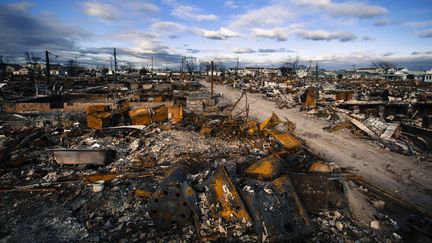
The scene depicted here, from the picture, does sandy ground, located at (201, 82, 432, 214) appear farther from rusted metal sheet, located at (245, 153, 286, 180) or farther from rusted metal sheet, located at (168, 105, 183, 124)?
rusted metal sheet, located at (168, 105, 183, 124)

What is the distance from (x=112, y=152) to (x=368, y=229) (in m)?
6.75

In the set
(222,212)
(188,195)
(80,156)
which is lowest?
(222,212)

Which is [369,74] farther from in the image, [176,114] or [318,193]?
[318,193]

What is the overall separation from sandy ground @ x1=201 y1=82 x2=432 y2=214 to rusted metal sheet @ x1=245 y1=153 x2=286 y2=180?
9.50ft

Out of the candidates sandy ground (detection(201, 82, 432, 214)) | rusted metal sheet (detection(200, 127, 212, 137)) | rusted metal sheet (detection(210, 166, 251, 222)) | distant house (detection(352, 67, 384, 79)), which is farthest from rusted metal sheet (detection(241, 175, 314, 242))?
distant house (detection(352, 67, 384, 79))

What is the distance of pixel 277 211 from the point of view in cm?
401

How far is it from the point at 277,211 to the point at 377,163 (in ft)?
16.9

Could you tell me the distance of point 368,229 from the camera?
4.27 meters

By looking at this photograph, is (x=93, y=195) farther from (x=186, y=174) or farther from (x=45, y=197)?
(x=186, y=174)

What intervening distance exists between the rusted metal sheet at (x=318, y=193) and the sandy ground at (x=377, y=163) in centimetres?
193

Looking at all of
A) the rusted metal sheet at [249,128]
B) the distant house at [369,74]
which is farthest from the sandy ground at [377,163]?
the distant house at [369,74]

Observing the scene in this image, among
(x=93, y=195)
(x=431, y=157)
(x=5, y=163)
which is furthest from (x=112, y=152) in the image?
(x=431, y=157)

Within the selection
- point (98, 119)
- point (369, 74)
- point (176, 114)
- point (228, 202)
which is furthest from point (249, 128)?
point (369, 74)

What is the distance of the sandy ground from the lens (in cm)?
569
